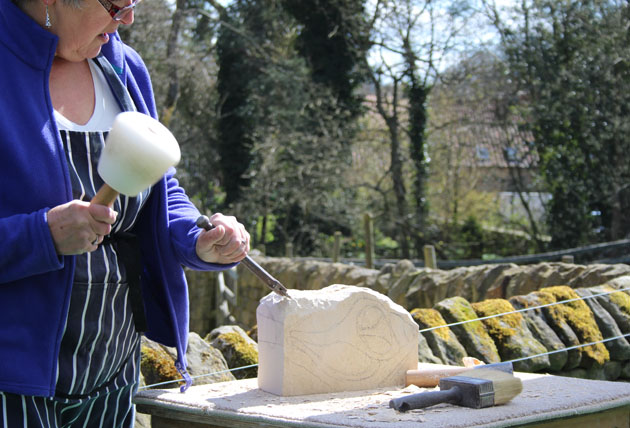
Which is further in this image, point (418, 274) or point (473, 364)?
point (418, 274)

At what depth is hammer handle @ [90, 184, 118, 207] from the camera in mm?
1419

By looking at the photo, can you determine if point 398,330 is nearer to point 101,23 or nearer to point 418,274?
point 101,23

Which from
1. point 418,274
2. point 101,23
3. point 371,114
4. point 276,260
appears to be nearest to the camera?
point 101,23

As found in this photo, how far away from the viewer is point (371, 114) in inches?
643

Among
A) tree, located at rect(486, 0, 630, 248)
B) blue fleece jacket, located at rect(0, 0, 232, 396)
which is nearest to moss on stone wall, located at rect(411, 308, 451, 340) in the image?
blue fleece jacket, located at rect(0, 0, 232, 396)

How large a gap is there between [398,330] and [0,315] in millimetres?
1212

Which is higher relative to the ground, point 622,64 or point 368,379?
point 622,64

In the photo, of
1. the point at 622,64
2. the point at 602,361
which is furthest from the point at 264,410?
the point at 622,64

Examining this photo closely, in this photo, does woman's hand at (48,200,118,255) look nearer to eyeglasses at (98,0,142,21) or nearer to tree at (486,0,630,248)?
eyeglasses at (98,0,142,21)

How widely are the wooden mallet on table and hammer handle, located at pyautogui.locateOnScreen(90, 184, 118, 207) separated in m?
0.02

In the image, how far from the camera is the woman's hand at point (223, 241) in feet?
5.82

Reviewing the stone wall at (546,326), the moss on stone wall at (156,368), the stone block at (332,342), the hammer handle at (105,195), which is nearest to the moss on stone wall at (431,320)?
the stone wall at (546,326)

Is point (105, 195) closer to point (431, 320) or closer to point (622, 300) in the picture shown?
point (431, 320)

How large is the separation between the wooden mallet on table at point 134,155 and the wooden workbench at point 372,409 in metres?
0.75
